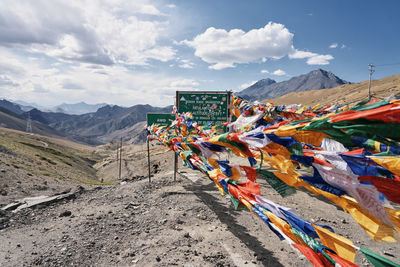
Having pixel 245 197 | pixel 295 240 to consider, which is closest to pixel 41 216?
pixel 245 197

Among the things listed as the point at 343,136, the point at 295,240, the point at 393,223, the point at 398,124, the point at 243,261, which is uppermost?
the point at 398,124

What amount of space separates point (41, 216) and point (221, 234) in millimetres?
6738

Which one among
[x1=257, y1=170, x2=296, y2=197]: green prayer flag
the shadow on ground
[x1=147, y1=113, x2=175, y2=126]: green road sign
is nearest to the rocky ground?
the shadow on ground

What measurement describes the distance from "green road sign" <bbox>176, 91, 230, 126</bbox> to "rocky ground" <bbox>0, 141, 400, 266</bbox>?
840 cm

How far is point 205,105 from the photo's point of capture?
1619 centimetres

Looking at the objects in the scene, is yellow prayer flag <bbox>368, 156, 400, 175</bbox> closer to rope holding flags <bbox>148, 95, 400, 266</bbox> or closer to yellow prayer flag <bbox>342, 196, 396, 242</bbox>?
rope holding flags <bbox>148, 95, 400, 266</bbox>

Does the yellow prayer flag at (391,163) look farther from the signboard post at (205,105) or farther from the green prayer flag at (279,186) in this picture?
the signboard post at (205,105)

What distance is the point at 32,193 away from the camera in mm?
11016

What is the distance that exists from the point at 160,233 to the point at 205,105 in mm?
11923

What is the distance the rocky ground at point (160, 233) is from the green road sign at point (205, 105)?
8.40m

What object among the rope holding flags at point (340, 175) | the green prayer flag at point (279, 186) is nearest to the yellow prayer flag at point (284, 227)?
the rope holding flags at point (340, 175)

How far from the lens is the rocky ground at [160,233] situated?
4.40 meters

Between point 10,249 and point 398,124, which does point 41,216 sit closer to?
point 10,249

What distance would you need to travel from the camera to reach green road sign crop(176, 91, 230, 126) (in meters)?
16.1
